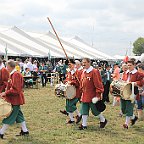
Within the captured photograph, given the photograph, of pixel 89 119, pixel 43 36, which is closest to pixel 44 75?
pixel 89 119

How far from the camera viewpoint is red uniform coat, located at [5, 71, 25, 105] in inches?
260

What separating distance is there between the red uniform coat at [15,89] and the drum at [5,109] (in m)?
0.25

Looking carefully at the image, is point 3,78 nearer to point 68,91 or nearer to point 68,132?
point 68,91

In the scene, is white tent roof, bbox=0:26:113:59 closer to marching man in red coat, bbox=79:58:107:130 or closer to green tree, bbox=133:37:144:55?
marching man in red coat, bbox=79:58:107:130

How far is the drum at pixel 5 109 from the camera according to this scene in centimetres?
643

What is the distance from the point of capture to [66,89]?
833 cm

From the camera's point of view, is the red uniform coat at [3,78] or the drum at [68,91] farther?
the drum at [68,91]

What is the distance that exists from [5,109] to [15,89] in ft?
1.48

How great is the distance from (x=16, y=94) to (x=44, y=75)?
46.8 ft

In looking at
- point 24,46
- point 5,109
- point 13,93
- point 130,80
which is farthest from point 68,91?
point 24,46

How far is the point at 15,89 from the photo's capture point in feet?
21.6

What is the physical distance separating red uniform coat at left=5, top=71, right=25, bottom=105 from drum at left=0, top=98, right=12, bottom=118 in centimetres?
25

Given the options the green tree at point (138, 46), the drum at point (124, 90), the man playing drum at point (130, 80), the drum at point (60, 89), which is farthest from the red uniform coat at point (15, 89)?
the green tree at point (138, 46)

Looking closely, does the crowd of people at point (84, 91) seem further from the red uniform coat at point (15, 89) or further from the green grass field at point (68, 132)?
the green grass field at point (68, 132)
